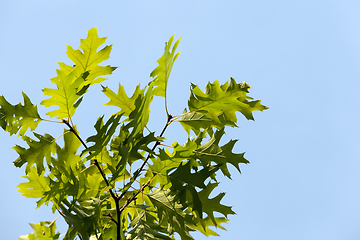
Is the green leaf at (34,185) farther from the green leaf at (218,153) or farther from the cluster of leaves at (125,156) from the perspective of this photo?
the green leaf at (218,153)

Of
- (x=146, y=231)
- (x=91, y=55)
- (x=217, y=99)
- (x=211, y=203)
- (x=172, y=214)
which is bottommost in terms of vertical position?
(x=146, y=231)

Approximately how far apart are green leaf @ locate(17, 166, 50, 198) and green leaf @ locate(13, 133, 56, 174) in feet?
0.21

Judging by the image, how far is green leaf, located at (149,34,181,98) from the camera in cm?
174

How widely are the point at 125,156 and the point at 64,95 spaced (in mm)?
585

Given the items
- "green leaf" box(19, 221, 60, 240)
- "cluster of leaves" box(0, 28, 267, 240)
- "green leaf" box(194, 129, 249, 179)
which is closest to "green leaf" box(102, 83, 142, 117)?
"cluster of leaves" box(0, 28, 267, 240)

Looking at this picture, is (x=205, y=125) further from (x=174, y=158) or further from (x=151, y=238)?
(x=151, y=238)

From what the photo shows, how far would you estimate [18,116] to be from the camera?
1.83m

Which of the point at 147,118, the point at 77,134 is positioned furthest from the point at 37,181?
the point at 147,118

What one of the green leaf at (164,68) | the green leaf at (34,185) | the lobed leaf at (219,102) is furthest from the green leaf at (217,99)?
the green leaf at (34,185)

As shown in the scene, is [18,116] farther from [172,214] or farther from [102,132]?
[172,214]

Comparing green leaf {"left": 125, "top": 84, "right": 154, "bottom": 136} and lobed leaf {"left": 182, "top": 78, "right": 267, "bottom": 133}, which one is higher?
lobed leaf {"left": 182, "top": 78, "right": 267, "bottom": 133}

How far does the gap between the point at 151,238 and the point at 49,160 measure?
811mm

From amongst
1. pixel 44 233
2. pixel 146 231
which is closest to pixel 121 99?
pixel 146 231

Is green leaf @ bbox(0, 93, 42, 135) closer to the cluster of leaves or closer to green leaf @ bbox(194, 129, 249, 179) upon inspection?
the cluster of leaves
